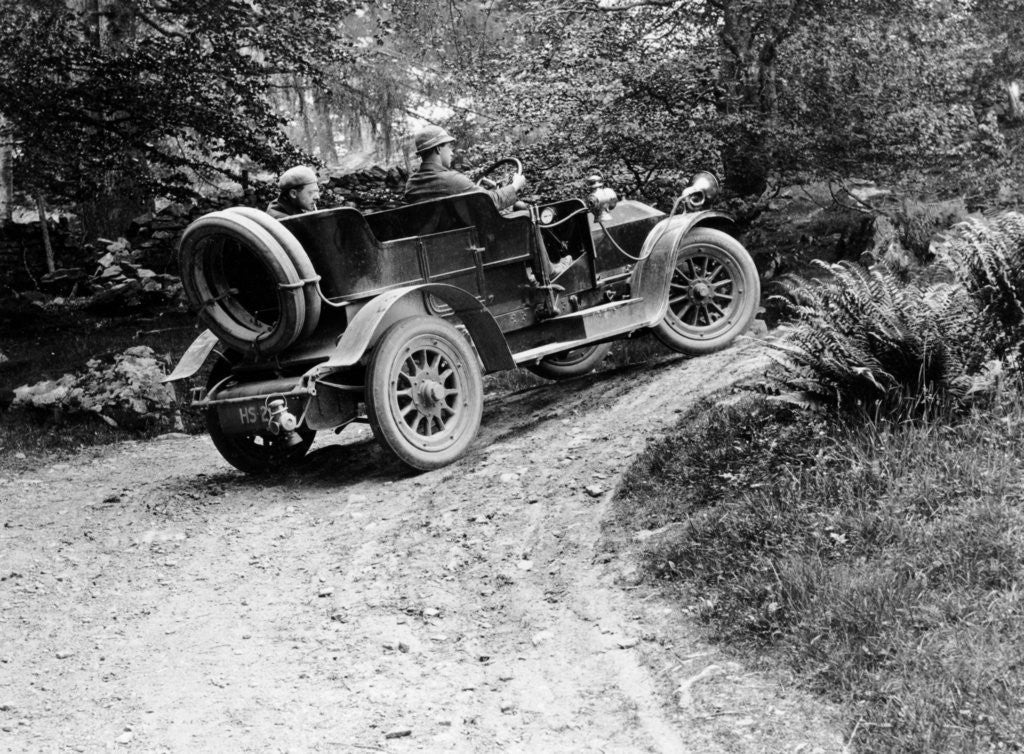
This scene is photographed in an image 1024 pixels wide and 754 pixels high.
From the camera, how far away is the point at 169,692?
4047mm

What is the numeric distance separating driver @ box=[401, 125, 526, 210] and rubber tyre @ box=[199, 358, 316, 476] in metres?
1.77

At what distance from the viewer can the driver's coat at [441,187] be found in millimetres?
7477

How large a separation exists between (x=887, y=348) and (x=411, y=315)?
303 cm

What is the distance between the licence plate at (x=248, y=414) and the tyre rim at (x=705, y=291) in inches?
127

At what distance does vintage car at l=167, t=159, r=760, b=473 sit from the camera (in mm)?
6484

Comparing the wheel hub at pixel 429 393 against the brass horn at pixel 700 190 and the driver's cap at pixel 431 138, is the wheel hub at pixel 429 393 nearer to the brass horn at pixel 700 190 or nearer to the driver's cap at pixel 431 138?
the driver's cap at pixel 431 138

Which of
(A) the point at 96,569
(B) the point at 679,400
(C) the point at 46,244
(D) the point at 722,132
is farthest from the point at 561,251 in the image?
(C) the point at 46,244

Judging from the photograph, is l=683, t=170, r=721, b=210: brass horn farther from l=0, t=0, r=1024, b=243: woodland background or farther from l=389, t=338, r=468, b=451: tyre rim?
l=389, t=338, r=468, b=451: tyre rim

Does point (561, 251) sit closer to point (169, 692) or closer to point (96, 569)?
point (96, 569)

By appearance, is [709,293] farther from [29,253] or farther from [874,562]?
[29,253]

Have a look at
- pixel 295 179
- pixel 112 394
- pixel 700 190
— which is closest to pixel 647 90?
pixel 700 190

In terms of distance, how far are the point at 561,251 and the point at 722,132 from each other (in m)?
2.39

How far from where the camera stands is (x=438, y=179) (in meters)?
7.51

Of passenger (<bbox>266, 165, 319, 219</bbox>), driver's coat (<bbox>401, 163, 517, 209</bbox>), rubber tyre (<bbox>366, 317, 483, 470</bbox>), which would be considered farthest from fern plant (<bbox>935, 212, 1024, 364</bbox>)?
passenger (<bbox>266, 165, 319, 219</bbox>)
